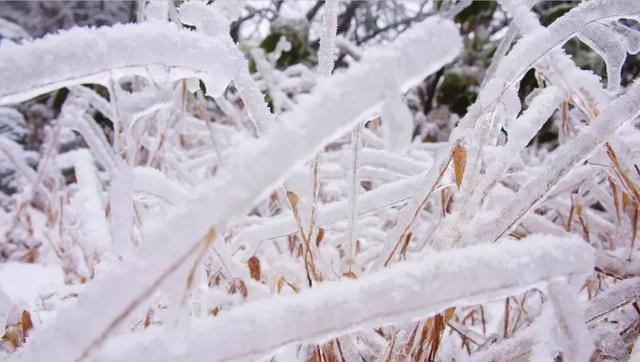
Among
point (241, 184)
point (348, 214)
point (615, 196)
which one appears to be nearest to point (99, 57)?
point (241, 184)

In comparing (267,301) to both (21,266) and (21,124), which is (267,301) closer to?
(21,266)

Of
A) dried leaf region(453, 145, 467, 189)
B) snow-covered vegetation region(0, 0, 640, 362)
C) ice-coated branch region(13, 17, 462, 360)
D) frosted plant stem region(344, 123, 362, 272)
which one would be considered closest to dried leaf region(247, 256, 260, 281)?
snow-covered vegetation region(0, 0, 640, 362)

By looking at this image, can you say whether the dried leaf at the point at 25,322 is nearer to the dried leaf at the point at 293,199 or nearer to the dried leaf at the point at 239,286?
the dried leaf at the point at 239,286

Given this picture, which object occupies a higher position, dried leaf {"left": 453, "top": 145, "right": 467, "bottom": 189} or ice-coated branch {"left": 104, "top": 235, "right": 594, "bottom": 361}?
dried leaf {"left": 453, "top": 145, "right": 467, "bottom": 189}

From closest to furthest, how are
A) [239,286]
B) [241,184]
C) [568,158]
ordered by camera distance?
1. [241,184]
2. [568,158]
3. [239,286]

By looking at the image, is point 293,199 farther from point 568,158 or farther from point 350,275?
point 568,158

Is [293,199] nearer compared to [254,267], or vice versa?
[293,199]

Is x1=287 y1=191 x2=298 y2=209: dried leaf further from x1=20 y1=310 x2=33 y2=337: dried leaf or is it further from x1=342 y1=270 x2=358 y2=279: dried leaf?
x1=20 y1=310 x2=33 y2=337: dried leaf
